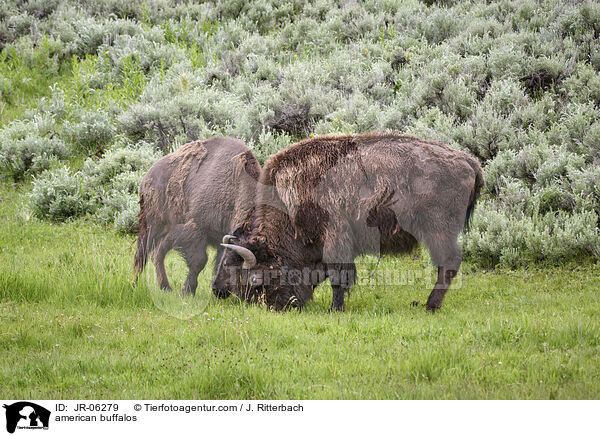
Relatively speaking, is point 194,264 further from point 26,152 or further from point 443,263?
point 26,152

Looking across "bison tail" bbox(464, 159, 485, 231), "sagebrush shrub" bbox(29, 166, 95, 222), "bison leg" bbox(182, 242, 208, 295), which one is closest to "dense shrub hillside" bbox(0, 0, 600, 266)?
"sagebrush shrub" bbox(29, 166, 95, 222)

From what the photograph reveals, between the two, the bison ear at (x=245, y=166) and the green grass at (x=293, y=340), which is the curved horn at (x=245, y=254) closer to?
the green grass at (x=293, y=340)

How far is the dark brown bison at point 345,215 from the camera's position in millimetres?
6211

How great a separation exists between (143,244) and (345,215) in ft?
9.49

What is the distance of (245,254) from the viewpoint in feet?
20.4

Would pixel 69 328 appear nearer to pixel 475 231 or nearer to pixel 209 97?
pixel 475 231

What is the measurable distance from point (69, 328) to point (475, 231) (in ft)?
18.7

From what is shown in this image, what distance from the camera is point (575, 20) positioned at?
1316 cm

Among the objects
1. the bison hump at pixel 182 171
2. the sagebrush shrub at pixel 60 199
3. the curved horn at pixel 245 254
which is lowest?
the sagebrush shrub at pixel 60 199

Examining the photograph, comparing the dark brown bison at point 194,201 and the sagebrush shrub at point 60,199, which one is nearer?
the dark brown bison at point 194,201

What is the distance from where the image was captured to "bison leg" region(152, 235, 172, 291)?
7.29 metres

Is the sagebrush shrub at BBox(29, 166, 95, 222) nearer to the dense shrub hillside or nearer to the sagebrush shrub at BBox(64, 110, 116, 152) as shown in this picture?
the dense shrub hillside
